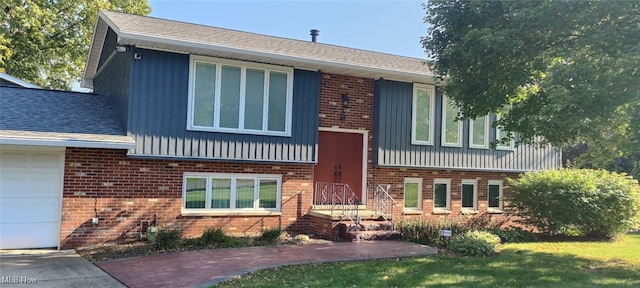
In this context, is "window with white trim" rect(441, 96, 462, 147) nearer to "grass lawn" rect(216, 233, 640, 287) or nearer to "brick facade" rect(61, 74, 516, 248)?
"brick facade" rect(61, 74, 516, 248)

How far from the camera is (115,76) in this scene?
12531mm

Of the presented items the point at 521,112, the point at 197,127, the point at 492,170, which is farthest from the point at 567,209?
the point at 197,127

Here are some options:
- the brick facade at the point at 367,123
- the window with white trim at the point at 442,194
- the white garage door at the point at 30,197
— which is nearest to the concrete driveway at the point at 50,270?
the white garage door at the point at 30,197

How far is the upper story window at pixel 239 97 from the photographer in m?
11.3

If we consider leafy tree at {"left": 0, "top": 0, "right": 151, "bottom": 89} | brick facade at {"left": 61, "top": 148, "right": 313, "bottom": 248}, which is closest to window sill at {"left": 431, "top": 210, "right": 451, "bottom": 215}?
brick facade at {"left": 61, "top": 148, "right": 313, "bottom": 248}

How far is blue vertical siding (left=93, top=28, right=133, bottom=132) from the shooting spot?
1095 cm

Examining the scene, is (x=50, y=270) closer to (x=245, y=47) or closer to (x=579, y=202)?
(x=245, y=47)

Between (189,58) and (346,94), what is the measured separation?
4276mm

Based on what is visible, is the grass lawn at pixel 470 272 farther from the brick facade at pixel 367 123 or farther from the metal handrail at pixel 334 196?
the brick facade at pixel 367 123

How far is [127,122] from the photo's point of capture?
1052 centimetres

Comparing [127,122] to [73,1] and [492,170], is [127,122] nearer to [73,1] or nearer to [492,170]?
[492,170]

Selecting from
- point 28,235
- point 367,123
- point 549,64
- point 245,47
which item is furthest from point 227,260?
point 549,64

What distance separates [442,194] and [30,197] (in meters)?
10.6

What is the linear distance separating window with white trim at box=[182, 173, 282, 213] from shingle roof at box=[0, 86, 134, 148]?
6.36 feet
